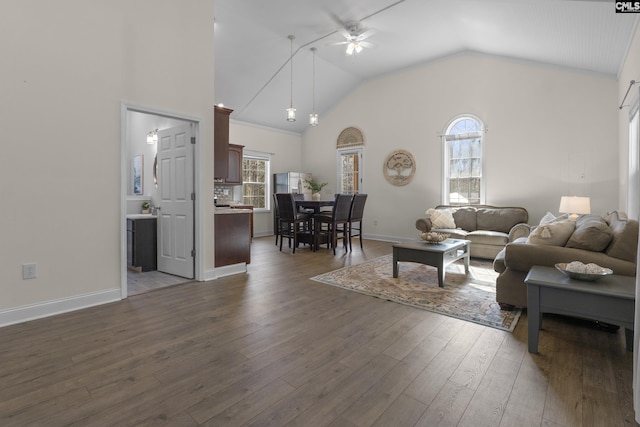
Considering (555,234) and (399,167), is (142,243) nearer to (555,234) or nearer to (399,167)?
(555,234)

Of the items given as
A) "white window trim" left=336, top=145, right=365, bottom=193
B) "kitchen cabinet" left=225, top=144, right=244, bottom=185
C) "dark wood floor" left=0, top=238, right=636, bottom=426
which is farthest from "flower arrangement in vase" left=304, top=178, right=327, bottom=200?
"dark wood floor" left=0, top=238, right=636, bottom=426

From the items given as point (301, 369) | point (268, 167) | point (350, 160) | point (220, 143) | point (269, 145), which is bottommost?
point (301, 369)

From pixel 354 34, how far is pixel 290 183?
3.84m

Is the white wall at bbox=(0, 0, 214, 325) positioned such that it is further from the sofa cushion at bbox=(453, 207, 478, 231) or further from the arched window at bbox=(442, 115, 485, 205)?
the arched window at bbox=(442, 115, 485, 205)

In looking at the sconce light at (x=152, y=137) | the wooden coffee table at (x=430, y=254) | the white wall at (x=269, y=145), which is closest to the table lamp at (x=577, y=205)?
the wooden coffee table at (x=430, y=254)

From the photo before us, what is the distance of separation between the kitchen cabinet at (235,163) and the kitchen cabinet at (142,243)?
246 centimetres

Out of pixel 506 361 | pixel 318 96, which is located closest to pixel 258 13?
pixel 318 96

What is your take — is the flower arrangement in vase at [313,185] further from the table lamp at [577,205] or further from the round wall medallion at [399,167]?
the table lamp at [577,205]

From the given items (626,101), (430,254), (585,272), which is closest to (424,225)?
(430,254)

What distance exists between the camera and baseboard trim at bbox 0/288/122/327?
104 inches

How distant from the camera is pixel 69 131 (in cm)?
290

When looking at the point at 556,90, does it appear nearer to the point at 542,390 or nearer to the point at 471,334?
the point at 471,334

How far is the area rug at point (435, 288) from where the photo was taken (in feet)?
9.42

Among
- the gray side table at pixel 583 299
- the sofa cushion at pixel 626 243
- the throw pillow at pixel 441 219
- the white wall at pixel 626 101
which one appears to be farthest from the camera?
the throw pillow at pixel 441 219
